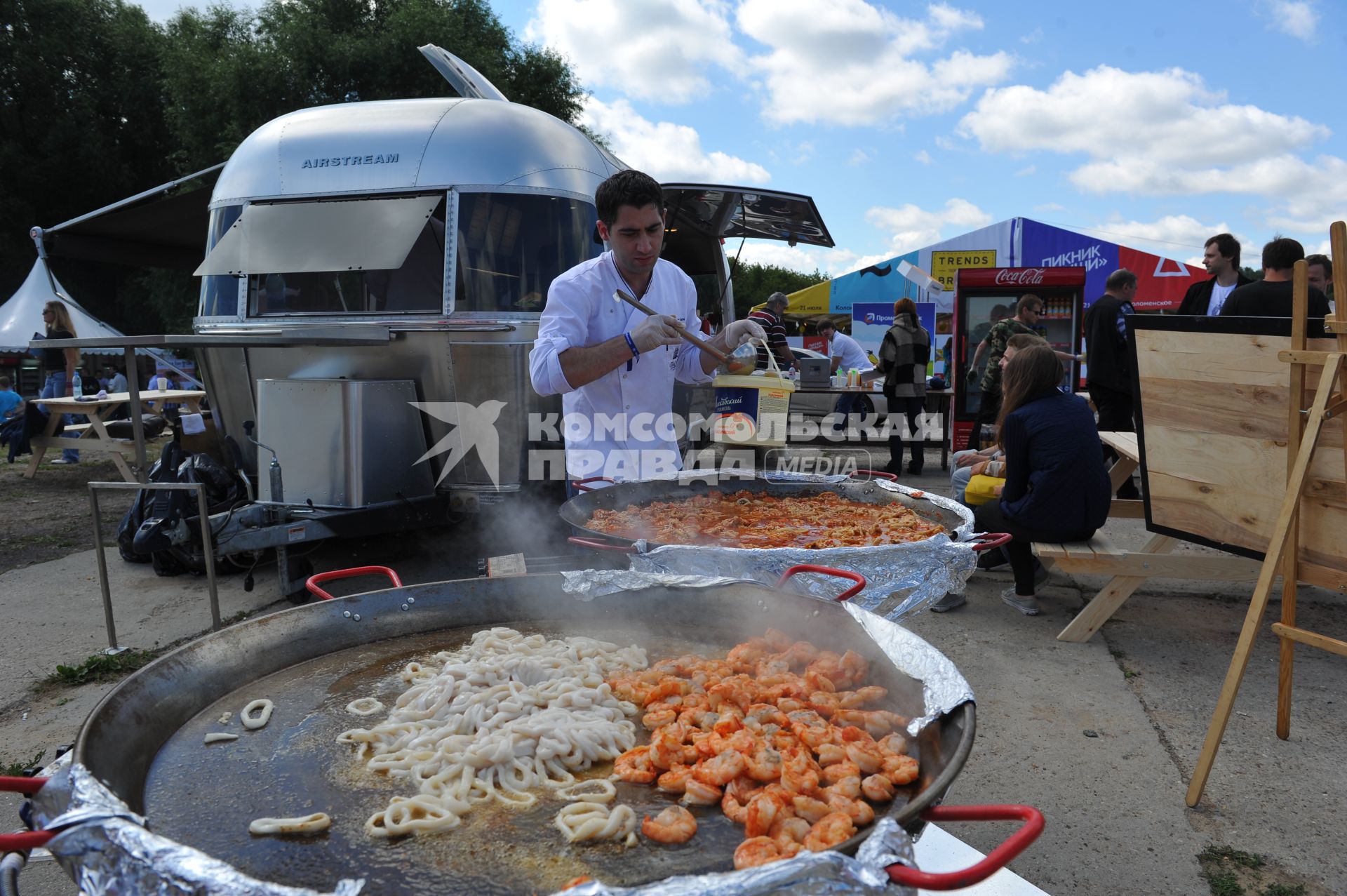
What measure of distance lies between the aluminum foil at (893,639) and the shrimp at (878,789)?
0.18m

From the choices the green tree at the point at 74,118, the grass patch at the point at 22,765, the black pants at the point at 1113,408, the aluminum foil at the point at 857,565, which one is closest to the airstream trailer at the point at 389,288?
the grass patch at the point at 22,765

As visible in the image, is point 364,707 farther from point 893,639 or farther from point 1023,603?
point 1023,603

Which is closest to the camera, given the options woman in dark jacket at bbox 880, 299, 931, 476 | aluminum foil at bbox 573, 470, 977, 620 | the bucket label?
aluminum foil at bbox 573, 470, 977, 620

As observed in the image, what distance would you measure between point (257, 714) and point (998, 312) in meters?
11.0

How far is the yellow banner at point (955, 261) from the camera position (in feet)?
78.6

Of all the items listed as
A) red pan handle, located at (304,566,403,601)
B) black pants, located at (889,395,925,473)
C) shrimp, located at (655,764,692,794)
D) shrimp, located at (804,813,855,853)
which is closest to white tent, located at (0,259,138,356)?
black pants, located at (889,395,925,473)

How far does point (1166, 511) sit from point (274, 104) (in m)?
22.0

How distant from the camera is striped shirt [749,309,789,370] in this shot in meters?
10.1

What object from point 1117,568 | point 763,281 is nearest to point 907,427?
point 1117,568

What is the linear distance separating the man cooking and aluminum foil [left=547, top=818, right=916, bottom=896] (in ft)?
7.63

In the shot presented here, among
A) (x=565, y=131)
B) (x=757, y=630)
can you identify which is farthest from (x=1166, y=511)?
(x=565, y=131)

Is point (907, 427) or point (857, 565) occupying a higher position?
point (857, 565)

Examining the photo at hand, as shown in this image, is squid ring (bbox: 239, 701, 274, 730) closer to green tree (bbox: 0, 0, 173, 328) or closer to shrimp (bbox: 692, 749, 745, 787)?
shrimp (bbox: 692, 749, 745, 787)

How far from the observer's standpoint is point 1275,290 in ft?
19.7
